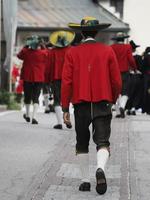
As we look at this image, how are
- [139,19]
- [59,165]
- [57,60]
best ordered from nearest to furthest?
[59,165] → [57,60] → [139,19]

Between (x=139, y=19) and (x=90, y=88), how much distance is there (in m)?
34.7

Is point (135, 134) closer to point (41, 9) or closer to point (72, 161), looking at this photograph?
point (72, 161)

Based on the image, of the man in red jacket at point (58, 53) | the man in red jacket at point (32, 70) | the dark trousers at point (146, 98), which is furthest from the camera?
the dark trousers at point (146, 98)

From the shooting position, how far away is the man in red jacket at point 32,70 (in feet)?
48.6

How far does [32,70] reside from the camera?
14898 millimetres

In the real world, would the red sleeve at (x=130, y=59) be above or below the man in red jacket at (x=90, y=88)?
below

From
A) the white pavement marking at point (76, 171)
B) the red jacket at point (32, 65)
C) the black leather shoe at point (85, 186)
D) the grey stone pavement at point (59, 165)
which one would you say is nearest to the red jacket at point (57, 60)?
the grey stone pavement at point (59, 165)

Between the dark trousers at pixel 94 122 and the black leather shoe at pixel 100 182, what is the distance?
32 centimetres

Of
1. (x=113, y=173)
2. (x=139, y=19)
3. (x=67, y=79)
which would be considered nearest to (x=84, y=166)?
(x=67, y=79)

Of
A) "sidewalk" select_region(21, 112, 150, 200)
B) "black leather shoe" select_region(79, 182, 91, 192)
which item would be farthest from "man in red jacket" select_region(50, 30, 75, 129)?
"black leather shoe" select_region(79, 182, 91, 192)

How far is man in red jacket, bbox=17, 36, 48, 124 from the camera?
14828 mm

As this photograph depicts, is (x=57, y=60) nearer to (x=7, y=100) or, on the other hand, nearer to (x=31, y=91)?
(x=31, y=91)

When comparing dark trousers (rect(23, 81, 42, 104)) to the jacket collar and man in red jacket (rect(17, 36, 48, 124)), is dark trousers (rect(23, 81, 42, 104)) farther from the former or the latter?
the jacket collar

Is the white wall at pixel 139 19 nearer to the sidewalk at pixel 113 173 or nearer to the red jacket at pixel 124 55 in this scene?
the red jacket at pixel 124 55
